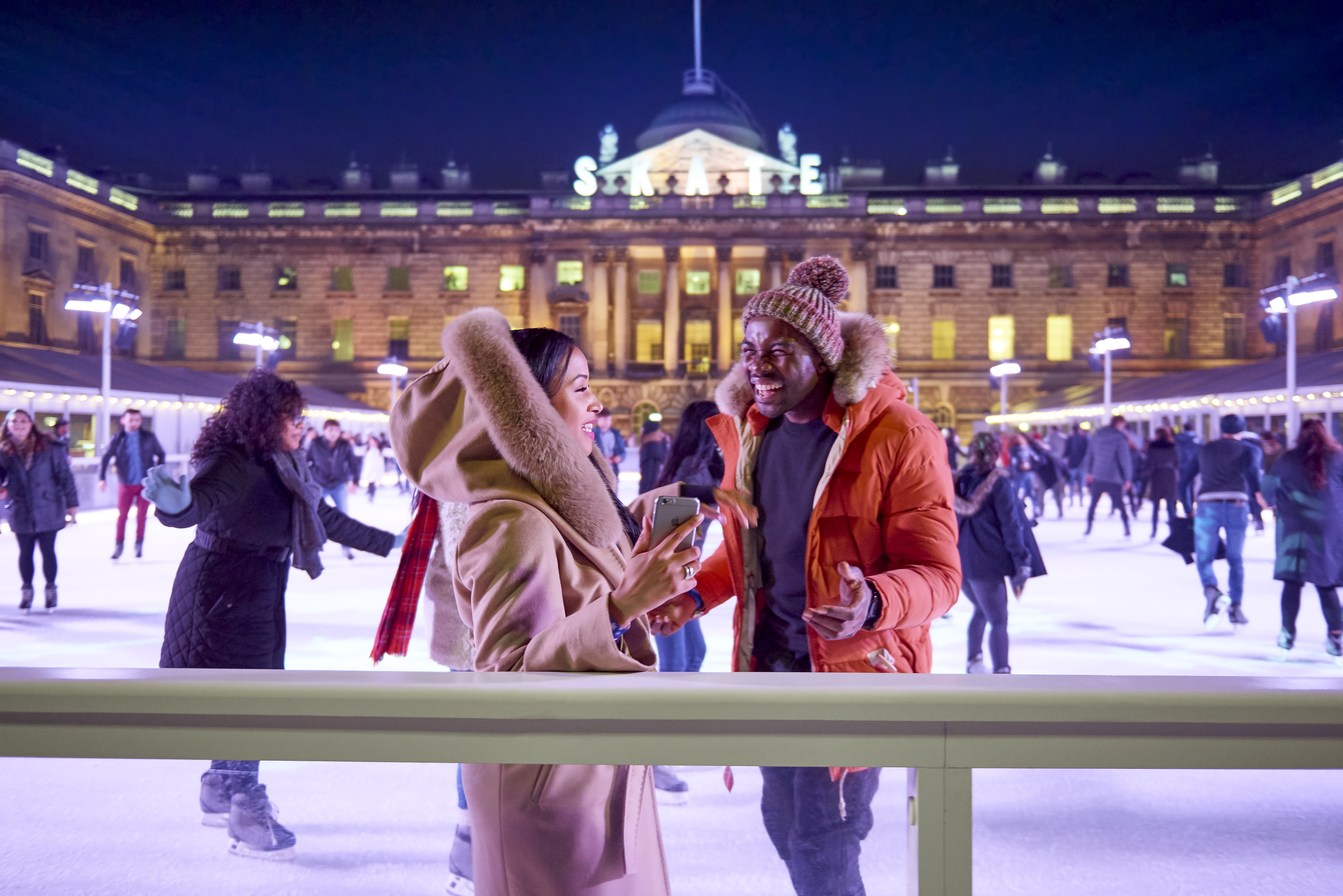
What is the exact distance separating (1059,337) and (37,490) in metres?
43.0

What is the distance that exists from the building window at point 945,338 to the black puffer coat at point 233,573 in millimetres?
42746

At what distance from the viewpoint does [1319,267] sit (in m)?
37.6

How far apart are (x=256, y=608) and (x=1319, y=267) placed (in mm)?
44518

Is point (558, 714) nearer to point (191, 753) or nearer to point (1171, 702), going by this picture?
point (191, 753)

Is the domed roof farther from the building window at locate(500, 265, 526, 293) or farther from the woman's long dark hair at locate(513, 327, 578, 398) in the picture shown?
the woman's long dark hair at locate(513, 327, 578, 398)

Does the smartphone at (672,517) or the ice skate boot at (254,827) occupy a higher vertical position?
the smartphone at (672,517)

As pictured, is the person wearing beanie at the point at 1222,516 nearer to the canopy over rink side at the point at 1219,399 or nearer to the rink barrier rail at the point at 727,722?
the rink barrier rail at the point at 727,722

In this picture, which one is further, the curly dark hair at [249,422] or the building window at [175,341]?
the building window at [175,341]

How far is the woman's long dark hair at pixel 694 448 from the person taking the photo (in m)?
4.55

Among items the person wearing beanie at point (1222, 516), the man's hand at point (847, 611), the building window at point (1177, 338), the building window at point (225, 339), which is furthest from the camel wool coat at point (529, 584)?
the building window at point (1177, 338)

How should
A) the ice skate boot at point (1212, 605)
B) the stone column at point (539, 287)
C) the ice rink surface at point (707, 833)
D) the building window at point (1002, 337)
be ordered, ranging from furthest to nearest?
the stone column at point (539, 287) < the building window at point (1002, 337) < the ice skate boot at point (1212, 605) < the ice rink surface at point (707, 833)

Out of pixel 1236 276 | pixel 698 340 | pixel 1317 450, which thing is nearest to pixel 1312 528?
pixel 1317 450

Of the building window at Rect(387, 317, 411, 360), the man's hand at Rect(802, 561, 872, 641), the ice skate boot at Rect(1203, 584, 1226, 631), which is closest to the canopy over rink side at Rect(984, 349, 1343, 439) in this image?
the ice skate boot at Rect(1203, 584, 1226, 631)

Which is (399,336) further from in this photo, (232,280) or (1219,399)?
(1219,399)
